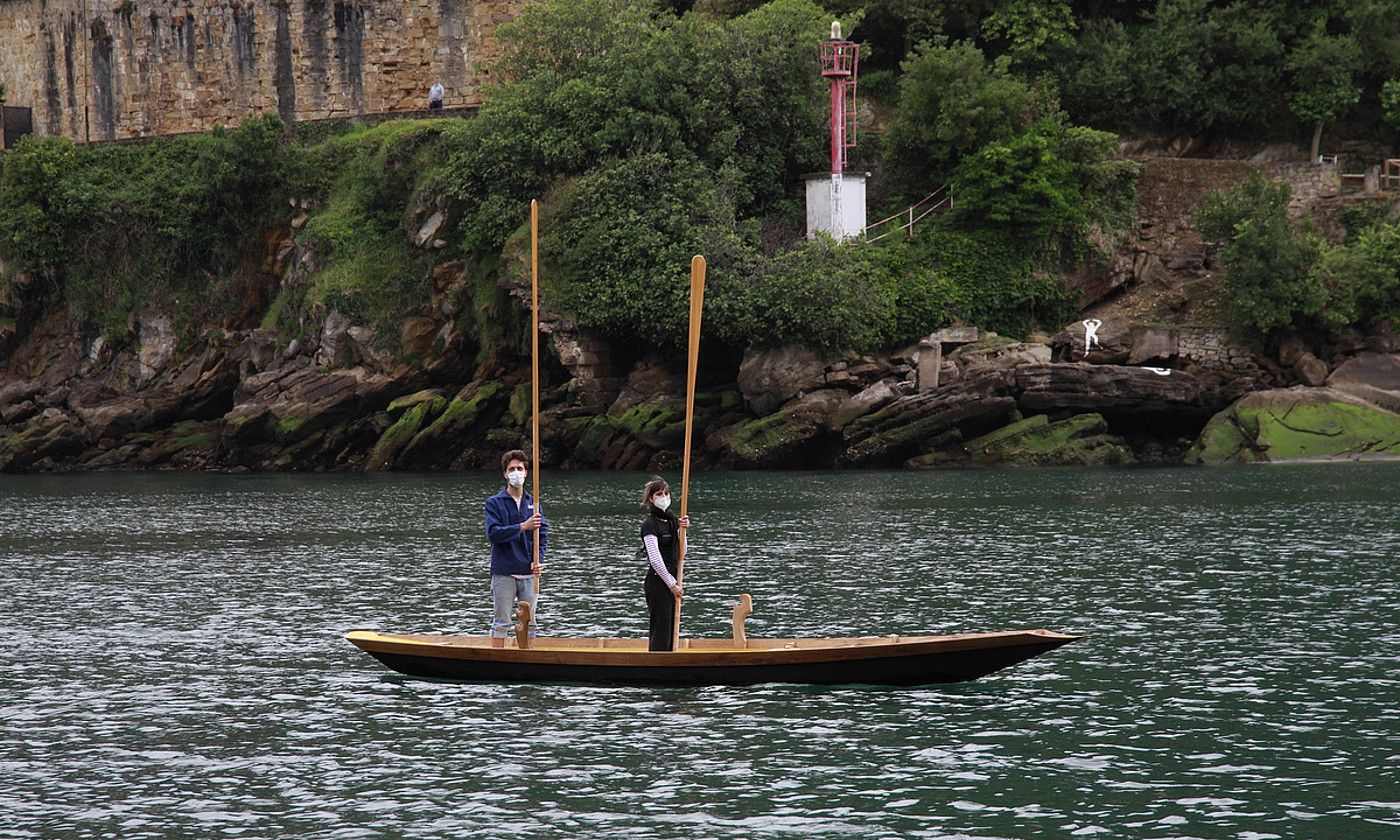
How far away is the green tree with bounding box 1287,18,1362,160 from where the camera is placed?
62.3 m

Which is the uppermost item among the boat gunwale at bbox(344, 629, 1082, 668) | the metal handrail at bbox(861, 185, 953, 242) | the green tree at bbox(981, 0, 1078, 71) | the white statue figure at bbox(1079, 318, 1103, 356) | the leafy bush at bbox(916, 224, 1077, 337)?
the green tree at bbox(981, 0, 1078, 71)

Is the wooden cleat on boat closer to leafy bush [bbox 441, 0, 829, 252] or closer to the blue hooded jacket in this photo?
the blue hooded jacket

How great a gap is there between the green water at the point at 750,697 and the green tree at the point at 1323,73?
28.0 m

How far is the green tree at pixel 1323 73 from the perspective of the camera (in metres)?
62.3

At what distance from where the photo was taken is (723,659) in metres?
20.1

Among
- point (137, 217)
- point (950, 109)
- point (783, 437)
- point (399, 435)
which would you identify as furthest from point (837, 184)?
point (137, 217)

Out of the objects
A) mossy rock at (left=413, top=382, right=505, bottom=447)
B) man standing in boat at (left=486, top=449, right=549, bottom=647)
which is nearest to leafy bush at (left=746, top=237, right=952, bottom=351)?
mossy rock at (left=413, top=382, right=505, bottom=447)

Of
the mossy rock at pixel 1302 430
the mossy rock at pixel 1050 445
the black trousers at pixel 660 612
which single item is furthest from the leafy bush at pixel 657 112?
the black trousers at pixel 660 612

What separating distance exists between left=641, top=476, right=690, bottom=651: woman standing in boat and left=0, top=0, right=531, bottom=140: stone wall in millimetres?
57316

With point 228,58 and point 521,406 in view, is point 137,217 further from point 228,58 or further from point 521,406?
point 521,406

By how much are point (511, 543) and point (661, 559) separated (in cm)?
210

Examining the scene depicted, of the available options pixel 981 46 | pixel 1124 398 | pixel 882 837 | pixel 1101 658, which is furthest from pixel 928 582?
pixel 981 46

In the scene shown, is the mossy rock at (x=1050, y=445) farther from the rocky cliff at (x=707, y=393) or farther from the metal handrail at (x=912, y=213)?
the metal handrail at (x=912, y=213)

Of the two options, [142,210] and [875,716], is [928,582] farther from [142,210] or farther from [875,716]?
[142,210]
